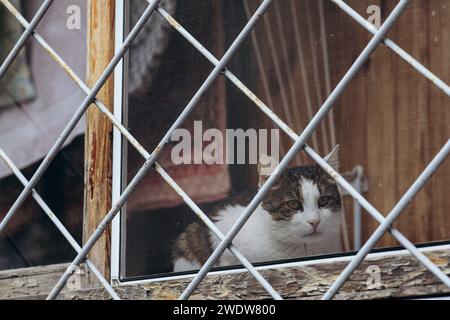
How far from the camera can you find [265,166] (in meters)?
2.92

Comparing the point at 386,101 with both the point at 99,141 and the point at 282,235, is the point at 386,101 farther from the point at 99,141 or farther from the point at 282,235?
the point at 99,141

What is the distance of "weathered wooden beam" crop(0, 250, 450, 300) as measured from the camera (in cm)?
254

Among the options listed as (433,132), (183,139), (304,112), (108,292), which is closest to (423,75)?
(433,132)

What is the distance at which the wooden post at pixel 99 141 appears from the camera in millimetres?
3199

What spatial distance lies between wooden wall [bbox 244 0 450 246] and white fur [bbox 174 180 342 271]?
116 millimetres

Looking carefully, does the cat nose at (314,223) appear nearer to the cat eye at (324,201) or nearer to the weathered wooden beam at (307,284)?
the cat eye at (324,201)

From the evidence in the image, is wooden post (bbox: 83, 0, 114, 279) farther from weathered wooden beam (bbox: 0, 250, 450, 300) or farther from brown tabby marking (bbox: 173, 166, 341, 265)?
brown tabby marking (bbox: 173, 166, 341, 265)

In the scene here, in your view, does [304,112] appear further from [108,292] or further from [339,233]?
[108,292]

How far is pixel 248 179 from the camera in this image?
296 centimetres

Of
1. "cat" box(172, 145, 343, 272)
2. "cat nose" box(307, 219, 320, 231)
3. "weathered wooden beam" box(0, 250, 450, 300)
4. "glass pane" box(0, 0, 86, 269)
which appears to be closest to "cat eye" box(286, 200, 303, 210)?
"cat" box(172, 145, 343, 272)

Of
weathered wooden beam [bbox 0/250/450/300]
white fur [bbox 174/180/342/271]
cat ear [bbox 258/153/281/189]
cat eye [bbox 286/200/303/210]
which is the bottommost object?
weathered wooden beam [bbox 0/250/450/300]

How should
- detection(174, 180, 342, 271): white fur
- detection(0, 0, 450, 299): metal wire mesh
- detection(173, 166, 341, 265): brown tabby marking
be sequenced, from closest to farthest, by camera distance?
detection(0, 0, 450, 299): metal wire mesh < detection(174, 180, 342, 271): white fur < detection(173, 166, 341, 265): brown tabby marking

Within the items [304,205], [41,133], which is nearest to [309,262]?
[304,205]

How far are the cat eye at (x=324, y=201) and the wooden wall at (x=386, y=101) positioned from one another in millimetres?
254
